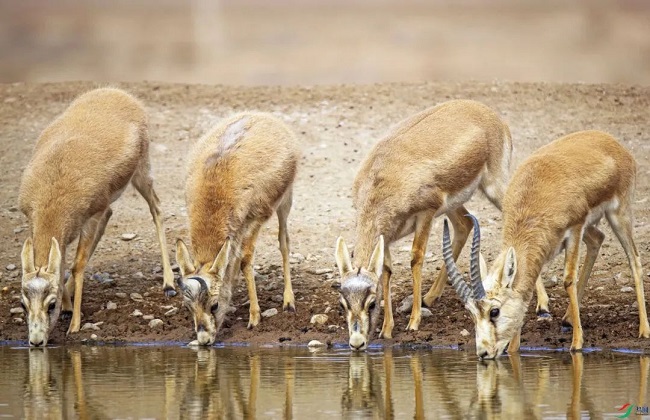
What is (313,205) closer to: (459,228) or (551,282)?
(459,228)

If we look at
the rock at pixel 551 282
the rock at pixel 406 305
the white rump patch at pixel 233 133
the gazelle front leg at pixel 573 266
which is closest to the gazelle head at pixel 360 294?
the rock at pixel 406 305

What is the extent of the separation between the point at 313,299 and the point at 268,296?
681 mm

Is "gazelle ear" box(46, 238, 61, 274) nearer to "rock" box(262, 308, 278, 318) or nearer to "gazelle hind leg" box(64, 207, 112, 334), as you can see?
"gazelle hind leg" box(64, 207, 112, 334)

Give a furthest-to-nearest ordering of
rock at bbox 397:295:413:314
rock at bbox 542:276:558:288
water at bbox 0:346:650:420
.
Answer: rock at bbox 542:276:558:288 → rock at bbox 397:295:413:314 → water at bbox 0:346:650:420

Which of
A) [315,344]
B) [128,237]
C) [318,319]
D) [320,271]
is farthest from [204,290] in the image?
[128,237]

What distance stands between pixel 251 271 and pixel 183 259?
1574 mm

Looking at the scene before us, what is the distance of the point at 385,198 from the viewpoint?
1584 centimetres

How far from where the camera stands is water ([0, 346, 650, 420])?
11.5 m

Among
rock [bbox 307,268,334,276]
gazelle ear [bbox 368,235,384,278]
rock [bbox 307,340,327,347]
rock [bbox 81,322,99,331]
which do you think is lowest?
rock [bbox 307,340,327,347]

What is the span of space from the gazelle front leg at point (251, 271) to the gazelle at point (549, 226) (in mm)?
3109

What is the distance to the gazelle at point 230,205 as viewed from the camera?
15.4 metres

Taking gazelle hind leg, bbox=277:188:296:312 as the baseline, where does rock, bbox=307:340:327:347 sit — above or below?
below

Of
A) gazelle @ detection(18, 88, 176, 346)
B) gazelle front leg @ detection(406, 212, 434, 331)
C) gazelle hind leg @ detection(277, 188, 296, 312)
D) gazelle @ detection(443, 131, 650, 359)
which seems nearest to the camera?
gazelle @ detection(443, 131, 650, 359)

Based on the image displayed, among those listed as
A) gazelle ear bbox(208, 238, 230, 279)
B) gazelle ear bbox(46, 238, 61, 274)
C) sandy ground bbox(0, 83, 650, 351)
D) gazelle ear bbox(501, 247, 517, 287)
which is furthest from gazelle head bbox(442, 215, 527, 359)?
gazelle ear bbox(46, 238, 61, 274)
